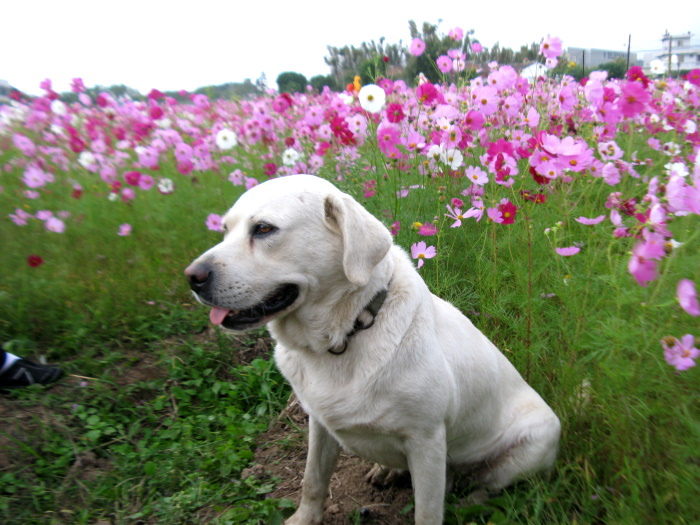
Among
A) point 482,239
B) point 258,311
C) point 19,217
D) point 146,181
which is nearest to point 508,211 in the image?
point 482,239

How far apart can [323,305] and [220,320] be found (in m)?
0.37

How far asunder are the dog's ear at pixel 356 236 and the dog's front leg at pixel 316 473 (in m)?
0.75

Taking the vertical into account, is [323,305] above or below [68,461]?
above

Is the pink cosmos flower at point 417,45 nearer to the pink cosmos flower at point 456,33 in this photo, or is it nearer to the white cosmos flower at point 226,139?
the pink cosmos flower at point 456,33

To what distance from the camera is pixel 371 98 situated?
2760 mm

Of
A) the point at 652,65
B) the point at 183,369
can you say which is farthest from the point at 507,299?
the point at 652,65

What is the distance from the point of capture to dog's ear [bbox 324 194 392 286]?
1.61 m

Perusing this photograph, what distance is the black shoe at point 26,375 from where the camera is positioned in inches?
95.8

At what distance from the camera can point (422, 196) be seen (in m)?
3.12

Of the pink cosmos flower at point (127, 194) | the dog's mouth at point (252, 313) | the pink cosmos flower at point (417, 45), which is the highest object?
the pink cosmos flower at point (417, 45)

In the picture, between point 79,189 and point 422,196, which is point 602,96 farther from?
point 79,189

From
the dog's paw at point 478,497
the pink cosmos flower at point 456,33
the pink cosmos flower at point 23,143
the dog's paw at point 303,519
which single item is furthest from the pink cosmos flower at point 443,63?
the pink cosmos flower at point 23,143

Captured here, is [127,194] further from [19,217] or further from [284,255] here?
[284,255]

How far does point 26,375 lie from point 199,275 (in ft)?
5.25
